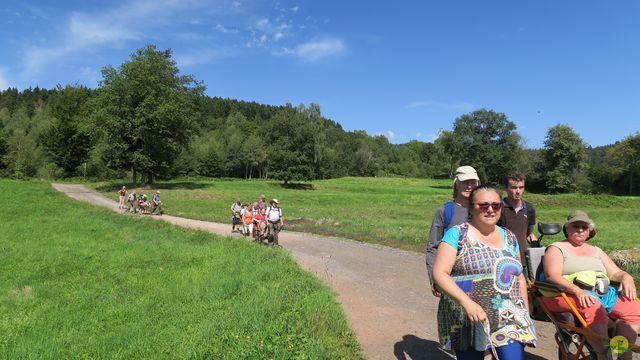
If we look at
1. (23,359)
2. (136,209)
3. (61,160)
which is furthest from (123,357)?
(61,160)

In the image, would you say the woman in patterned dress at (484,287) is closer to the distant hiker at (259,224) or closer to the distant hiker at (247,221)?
the distant hiker at (259,224)

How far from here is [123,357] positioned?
18.2 feet

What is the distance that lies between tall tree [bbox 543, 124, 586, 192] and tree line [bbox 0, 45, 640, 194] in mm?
155

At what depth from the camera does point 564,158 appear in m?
68.1

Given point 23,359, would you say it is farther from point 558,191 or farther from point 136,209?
point 558,191

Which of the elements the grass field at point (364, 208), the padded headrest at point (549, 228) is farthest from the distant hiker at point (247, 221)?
the padded headrest at point (549, 228)

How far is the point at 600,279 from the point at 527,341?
1.61m

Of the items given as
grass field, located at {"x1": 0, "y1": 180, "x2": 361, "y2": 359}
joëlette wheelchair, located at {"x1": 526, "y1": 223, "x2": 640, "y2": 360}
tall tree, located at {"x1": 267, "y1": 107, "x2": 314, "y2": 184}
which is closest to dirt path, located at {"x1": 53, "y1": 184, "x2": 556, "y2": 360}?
grass field, located at {"x1": 0, "y1": 180, "x2": 361, "y2": 359}

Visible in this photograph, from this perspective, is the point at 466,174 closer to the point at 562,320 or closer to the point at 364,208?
the point at 562,320

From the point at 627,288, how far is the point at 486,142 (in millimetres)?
74335

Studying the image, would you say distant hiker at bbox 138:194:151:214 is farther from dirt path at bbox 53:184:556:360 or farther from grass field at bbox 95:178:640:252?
dirt path at bbox 53:184:556:360

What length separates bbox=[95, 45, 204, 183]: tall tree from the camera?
143ft

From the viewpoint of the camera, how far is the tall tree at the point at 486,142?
71.5 m

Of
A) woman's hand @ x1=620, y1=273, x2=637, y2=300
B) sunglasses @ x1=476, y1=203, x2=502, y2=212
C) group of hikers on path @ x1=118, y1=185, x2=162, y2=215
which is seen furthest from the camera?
group of hikers on path @ x1=118, y1=185, x2=162, y2=215
